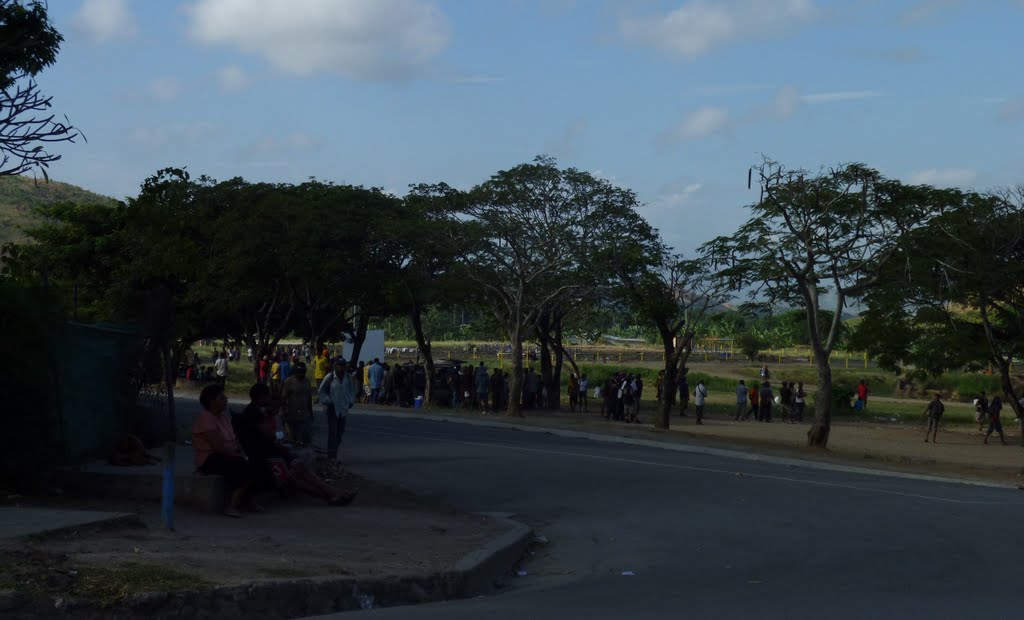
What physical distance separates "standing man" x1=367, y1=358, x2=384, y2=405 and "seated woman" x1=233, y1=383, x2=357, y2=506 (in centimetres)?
2945

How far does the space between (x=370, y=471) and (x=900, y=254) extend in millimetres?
16680

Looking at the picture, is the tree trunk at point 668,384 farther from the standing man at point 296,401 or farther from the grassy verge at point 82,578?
the grassy verge at point 82,578

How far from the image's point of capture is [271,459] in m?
12.9

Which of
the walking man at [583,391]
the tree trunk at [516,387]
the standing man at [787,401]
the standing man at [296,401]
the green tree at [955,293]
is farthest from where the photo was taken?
the standing man at [787,401]

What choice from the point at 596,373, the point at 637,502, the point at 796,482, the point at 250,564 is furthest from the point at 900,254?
the point at 596,373

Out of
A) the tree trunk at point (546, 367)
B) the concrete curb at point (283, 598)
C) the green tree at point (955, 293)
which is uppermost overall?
the green tree at point (955, 293)

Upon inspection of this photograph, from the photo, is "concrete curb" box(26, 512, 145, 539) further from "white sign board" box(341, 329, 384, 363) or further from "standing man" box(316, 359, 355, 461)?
"white sign board" box(341, 329, 384, 363)

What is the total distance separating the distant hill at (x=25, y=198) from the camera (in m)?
96.9

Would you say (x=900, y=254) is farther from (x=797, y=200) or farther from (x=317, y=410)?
(x=317, y=410)

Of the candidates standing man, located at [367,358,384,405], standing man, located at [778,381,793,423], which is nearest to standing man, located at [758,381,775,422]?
standing man, located at [778,381,793,423]

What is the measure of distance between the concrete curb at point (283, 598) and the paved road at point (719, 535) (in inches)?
14.3

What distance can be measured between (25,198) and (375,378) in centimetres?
8224

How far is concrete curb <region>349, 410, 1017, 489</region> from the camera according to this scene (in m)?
23.5

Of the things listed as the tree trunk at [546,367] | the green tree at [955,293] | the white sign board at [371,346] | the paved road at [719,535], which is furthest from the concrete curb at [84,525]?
the white sign board at [371,346]
